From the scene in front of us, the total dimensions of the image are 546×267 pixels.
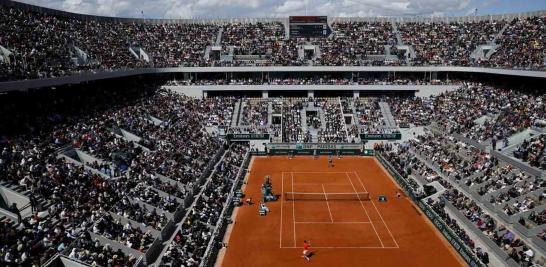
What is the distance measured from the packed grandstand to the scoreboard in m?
2.21

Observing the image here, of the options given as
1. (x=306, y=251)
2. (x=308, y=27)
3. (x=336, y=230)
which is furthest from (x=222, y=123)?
(x=306, y=251)

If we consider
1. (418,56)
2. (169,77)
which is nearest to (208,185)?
(169,77)

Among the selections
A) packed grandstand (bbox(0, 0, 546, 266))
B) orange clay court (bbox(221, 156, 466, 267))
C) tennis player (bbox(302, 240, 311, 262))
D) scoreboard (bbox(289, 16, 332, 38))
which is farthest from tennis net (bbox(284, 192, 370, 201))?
scoreboard (bbox(289, 16, 332, 38))

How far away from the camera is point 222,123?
54.4 metres

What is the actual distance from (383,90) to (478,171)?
28.4 m

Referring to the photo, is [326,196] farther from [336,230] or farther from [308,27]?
[308,27]

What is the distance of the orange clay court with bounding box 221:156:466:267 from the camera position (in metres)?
25.6

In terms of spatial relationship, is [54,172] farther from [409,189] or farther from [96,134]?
[409,189]

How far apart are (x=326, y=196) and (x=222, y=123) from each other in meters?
21.6

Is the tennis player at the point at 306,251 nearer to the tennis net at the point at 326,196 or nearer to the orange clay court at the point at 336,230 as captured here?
the orange clay court at the point at 336,230

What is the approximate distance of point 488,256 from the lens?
24.7 metres

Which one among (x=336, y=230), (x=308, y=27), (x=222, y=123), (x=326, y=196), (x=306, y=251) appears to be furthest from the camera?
(x=308, y=27)

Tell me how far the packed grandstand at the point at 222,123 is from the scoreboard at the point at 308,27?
221 centimetres

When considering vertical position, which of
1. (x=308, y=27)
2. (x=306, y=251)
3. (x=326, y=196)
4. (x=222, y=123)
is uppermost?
(x=308, y=27)
